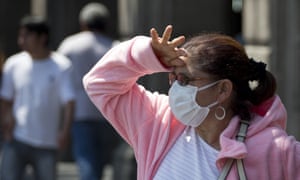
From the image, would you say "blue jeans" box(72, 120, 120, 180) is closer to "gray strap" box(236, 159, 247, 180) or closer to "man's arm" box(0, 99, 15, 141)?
"man's arm" box(0, 99, 15, 141)

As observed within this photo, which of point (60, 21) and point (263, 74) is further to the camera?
point (60, 21)

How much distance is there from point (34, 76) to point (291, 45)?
1.98m

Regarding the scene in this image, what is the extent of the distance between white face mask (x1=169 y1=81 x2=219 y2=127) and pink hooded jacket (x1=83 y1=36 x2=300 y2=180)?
74 millimetres

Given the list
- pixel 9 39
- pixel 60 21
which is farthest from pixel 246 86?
pixel 9 39

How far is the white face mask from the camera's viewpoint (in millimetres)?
3967

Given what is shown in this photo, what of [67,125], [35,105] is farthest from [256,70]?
[67,125]

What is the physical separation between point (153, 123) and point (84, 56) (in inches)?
193

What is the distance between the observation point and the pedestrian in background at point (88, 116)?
8883 millimetres

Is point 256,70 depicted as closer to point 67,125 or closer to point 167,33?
point 167,33

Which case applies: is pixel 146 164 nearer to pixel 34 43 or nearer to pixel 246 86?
pixel 246 86

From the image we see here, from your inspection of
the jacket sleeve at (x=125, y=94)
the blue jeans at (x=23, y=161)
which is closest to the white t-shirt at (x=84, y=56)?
the blue jeans at (x=23, y=161)

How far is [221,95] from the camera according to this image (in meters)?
3.95

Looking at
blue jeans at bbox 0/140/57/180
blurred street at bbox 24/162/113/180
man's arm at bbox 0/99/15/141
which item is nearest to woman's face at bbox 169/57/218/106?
blue jeans at bbox 0/140/57/180

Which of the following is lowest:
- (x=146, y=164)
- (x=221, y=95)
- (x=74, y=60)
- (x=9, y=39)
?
(x=9, y=39)
